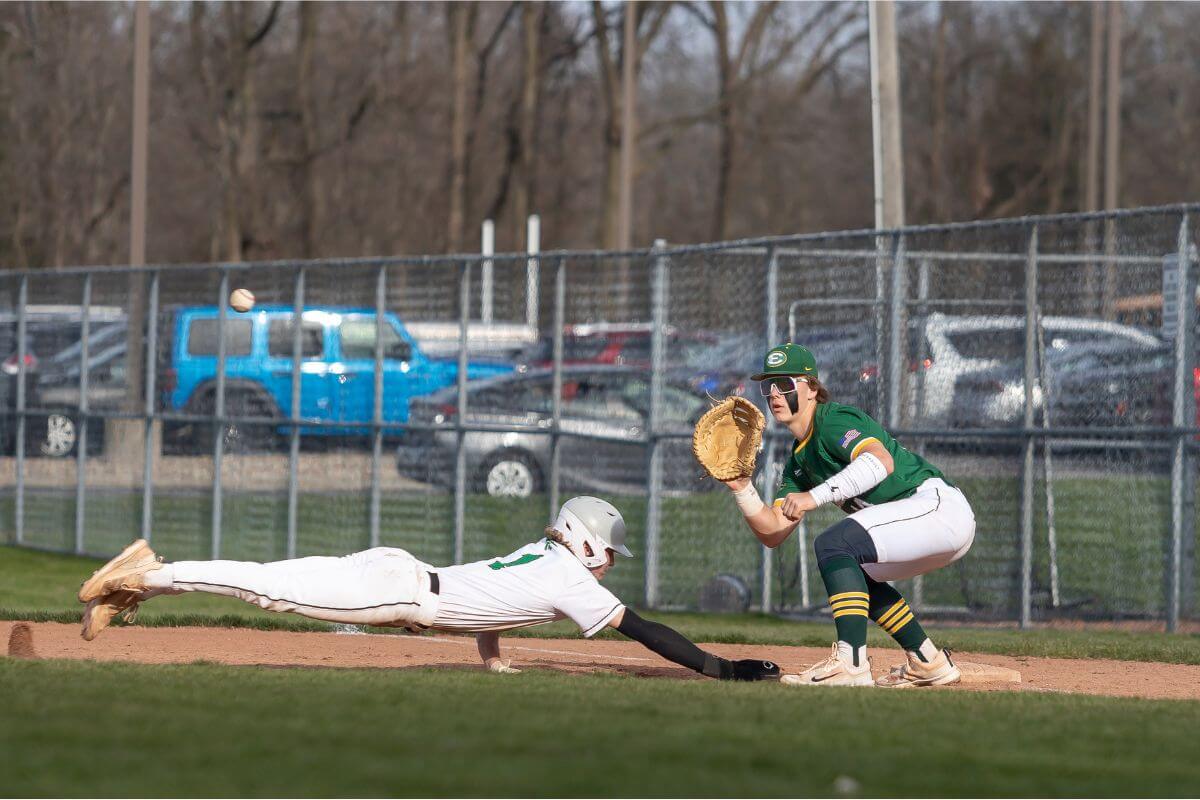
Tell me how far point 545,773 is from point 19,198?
36.3 m

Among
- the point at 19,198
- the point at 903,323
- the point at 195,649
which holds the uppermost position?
the point at 19,198

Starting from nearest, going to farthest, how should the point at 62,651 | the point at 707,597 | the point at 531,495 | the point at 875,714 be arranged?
the point at 875,714, the point at 62,651, the point at 707,597, the point at 531,495

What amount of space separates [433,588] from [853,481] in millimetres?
1755

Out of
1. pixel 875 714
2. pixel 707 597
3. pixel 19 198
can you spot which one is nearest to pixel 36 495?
pixel 707 597

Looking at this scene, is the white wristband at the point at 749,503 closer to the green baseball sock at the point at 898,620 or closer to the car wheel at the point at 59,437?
the green baseball sock at the point at 898,620

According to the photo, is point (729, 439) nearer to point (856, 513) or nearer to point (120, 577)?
point (856, 513)

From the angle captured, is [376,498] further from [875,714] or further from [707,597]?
[875,714]

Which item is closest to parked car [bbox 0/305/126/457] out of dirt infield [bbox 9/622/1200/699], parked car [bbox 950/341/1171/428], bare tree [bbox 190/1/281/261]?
dirt infield [bbox 9/622/1200/699]

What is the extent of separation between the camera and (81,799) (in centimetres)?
467

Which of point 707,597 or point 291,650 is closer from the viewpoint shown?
point 291,650

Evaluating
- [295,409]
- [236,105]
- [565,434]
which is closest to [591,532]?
[565,434]

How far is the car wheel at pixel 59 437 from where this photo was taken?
1642 centimetres

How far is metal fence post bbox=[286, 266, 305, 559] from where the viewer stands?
46.6ft

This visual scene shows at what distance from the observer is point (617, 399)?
12.9m
